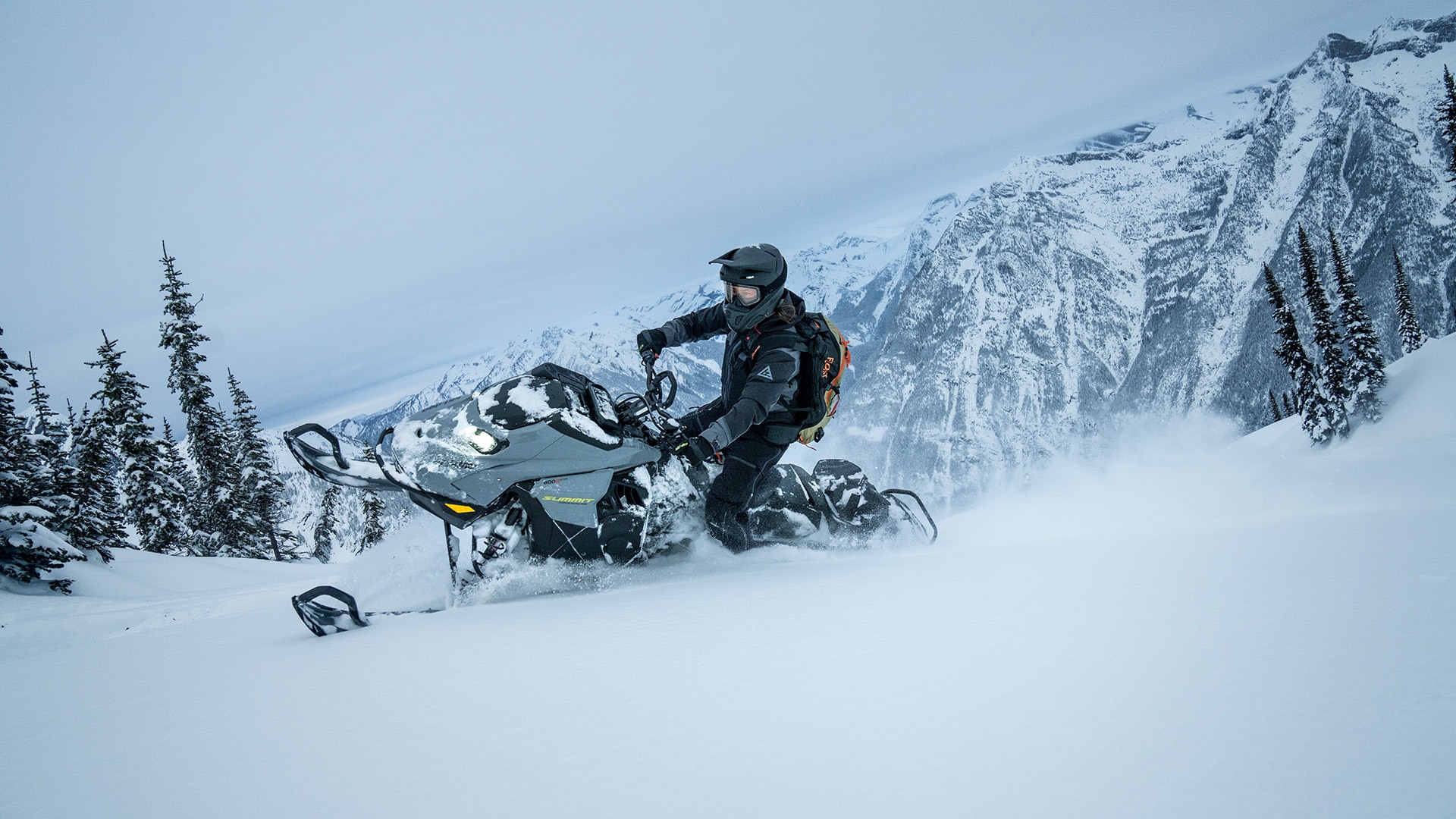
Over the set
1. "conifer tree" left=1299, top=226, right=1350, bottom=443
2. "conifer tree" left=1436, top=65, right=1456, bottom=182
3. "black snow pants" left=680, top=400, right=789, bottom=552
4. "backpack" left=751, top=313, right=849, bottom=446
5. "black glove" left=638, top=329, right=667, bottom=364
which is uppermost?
"conifer tree" left=1436, top=65, right=1456, bottom=182

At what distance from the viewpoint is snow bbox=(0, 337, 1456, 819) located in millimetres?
1208

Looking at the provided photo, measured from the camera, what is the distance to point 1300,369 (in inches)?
1495

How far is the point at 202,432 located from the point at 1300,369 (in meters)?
56.0

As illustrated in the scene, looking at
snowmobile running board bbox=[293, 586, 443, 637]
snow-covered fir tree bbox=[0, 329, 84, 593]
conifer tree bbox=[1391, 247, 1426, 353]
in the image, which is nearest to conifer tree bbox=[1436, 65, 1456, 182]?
conifer tree bbox=[1391, 247, 1426, 353]

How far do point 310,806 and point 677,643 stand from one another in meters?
1.25

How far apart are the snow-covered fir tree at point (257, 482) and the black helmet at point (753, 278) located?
27.5 meters

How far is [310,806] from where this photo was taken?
52.9 inches

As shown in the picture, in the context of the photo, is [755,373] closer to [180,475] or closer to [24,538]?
[24,538]

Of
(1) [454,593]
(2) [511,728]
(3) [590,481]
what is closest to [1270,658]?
(2) [511,728]

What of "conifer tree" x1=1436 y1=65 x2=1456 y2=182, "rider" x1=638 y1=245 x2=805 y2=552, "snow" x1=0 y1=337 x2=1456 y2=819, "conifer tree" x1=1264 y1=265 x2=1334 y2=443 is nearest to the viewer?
"snow" x1=0 y1=337 x2=1456 y2=819

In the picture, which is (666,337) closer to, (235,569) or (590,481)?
(590,481)

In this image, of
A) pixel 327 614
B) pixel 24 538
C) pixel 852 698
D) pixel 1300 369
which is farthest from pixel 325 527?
pixel 1300 369

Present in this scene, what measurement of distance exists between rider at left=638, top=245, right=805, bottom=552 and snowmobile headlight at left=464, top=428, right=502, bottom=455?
122 cm

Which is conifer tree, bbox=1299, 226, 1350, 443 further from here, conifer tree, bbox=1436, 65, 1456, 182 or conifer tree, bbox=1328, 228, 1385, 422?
conifer tree, bbox=1436, 65, 1456, 182
